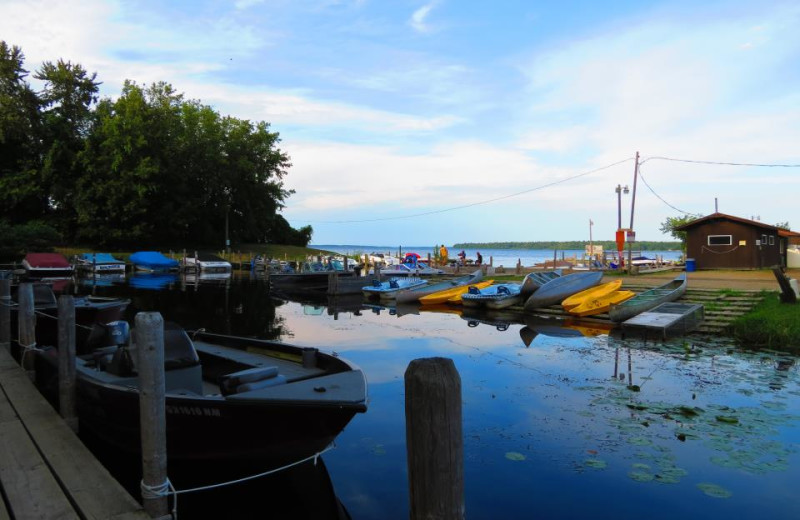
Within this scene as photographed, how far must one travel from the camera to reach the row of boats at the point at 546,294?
1905cm

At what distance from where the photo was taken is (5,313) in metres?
11.2

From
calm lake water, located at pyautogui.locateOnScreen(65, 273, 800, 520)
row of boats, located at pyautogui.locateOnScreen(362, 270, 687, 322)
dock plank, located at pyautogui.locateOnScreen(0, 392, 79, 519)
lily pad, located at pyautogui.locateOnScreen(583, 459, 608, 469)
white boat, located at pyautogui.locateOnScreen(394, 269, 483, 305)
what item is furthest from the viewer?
white boat, located at pyautogui.locateOnScreen(394, 269, 483, 305)

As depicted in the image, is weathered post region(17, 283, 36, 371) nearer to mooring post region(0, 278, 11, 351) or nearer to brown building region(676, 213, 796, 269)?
mooring post region(0, 278, 11, 351)

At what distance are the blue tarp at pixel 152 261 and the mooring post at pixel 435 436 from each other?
52.9 metres

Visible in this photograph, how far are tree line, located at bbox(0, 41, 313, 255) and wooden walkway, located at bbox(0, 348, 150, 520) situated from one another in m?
49.9

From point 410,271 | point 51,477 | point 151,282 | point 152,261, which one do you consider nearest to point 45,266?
point 151,282

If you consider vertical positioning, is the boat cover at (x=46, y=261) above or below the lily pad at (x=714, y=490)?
above

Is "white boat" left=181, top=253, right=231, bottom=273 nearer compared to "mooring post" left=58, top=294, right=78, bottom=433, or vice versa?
"mooring post" left=58, top=294, right=78, bottom=433

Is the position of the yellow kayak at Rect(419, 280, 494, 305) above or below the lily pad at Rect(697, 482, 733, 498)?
above

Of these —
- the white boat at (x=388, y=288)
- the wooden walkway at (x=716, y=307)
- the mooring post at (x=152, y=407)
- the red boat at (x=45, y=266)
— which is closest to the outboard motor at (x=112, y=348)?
the mooring post at (x=152, y=407)

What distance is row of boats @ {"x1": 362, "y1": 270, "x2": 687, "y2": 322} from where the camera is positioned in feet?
62.5

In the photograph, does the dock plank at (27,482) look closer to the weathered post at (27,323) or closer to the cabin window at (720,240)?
the weathered post at (27,323)

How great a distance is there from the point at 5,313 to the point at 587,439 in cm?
1176

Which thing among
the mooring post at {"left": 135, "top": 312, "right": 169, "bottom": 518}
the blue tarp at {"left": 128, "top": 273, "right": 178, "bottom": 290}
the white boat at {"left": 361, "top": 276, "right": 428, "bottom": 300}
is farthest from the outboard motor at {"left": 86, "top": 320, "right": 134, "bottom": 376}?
the blue tarp at {"left": 128, "top": 273, "right": 178, "bottom": 290}
